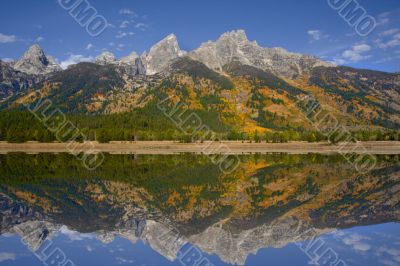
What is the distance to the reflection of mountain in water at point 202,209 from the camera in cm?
2322

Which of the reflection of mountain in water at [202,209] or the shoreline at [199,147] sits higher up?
the shoreline at [199,147]

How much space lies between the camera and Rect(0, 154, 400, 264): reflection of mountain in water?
2322 centimetres

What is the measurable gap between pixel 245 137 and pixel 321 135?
107 feet

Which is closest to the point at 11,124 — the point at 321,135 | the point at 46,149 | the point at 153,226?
the point at 46,149

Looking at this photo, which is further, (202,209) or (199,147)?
(199,147)

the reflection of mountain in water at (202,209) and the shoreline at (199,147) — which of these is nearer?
the reflection of mountain in water at (202,209)

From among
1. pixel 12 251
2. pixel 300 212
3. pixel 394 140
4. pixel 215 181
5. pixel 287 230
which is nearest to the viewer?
pixel 12 251

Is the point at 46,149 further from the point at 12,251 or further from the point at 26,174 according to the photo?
the point at 12,251

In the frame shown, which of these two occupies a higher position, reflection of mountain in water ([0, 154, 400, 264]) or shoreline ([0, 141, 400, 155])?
shoreline ([0, 141, 400, 155])

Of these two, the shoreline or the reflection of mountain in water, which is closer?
the reflection of mountain in water

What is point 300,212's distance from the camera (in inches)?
1177

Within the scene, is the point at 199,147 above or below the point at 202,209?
above

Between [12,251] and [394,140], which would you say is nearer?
[12,251]

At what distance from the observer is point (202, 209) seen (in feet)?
103
